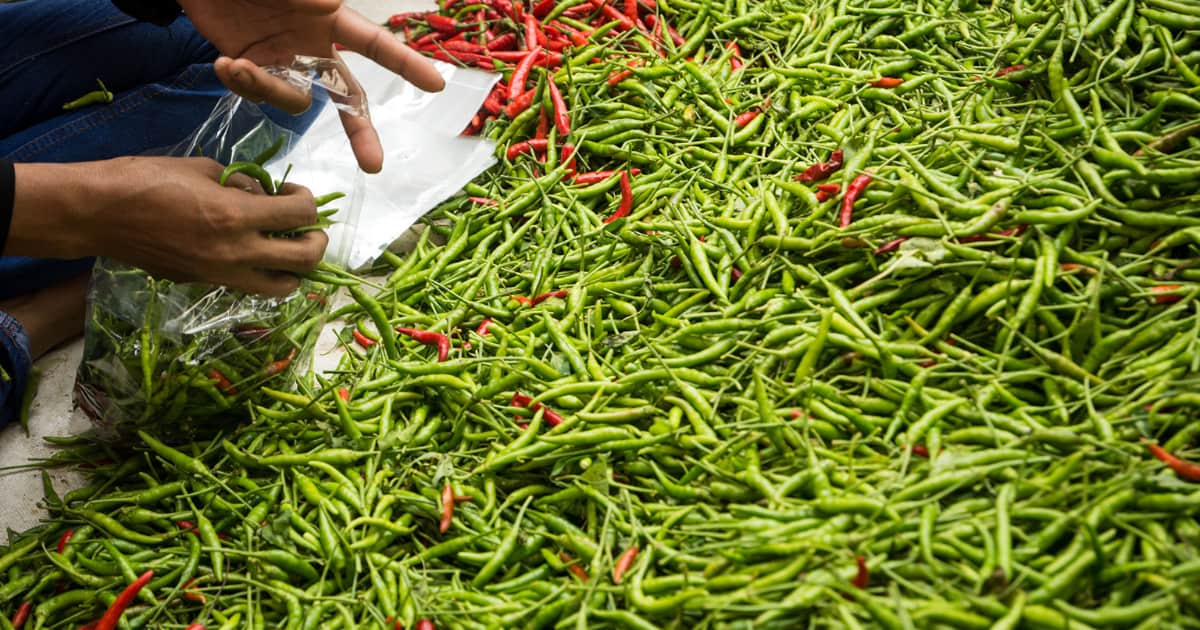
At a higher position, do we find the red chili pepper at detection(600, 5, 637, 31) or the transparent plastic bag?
the red chili pepper at detection(600, 5, 637, 31)

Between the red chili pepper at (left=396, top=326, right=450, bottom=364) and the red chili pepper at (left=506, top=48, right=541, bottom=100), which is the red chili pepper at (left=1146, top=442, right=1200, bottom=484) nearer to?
the red chili pepper at (left=396, top=326, right=450, bottom=364)

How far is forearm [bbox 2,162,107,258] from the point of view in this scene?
2010mm

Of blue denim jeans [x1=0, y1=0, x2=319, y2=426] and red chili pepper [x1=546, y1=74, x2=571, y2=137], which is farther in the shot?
red chili pepper [x1=546, y1=74, x2=571, y2=137]

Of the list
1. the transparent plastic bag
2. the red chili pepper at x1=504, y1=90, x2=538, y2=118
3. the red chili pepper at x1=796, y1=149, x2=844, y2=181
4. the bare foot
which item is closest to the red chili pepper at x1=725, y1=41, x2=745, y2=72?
the red chili pepper at x1=504, y1=90, x2=538, y2=118

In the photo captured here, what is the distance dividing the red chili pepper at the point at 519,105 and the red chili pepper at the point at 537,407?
1471mm

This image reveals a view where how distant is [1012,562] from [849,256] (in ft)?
3.11

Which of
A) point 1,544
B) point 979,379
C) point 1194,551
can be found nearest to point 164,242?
point 1,544

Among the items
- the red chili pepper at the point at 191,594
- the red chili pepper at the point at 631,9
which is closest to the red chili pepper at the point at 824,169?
the red chili pepper at the point at 631,9

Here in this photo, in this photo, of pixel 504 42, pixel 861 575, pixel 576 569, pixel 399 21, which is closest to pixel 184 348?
pixel 576 569

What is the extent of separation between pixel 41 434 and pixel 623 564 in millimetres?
1919

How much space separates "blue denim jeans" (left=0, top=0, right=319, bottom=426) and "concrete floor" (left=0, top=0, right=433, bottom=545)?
89 mm

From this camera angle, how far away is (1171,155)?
7.11 feet

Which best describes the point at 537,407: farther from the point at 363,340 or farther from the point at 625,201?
the point at 625,201

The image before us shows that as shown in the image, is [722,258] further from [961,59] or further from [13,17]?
[13,17]
